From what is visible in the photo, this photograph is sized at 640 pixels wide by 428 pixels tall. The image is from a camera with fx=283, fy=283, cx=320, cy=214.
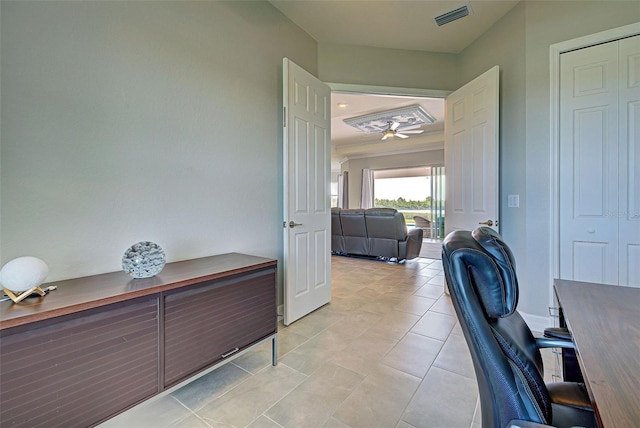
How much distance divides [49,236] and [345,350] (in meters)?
1.88

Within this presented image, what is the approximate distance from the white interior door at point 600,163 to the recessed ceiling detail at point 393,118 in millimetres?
2745

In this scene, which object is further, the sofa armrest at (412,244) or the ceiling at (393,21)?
the sofa armrest at (412,244)

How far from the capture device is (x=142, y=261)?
1396mm

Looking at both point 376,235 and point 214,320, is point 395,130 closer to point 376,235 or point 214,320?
point 376,235

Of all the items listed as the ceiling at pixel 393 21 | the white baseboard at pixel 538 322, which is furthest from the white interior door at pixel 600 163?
the ceiling at pixel 393 21

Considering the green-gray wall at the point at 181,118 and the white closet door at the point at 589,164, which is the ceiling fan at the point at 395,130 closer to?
the green-gray wall at the point at 181,118

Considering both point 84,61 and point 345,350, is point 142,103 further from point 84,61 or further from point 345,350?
point 345,350

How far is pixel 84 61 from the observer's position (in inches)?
56.8

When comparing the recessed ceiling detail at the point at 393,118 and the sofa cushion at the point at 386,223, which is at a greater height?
the recessed ceiling detail at the point at 393,118

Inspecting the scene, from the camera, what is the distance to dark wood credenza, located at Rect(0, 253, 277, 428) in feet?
3.15

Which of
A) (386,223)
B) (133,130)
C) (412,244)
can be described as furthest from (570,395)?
(412,244)

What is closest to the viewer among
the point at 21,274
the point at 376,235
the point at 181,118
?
the point at 21,274

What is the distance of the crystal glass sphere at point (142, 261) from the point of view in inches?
54.4

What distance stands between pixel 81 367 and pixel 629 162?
138 inches
